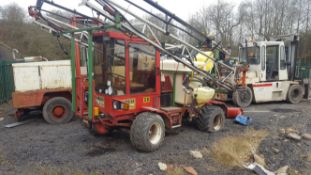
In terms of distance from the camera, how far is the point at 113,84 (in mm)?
4602

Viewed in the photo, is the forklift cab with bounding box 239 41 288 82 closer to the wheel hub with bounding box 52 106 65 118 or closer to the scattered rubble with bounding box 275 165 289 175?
the scattered rubble with bounding box 275 165 289 175

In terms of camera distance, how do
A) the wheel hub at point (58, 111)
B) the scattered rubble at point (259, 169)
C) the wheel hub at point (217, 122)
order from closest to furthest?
1. the scattered rubble at point (259, 169)
2. the wheel hub at point (217, 122)
3. the wheel hub at point (58, 111)

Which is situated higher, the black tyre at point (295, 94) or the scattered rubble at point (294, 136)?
the black tyre at point (295, 94)

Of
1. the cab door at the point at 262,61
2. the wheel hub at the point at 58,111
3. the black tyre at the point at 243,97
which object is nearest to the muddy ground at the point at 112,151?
the wheel hub at the point at 58,111

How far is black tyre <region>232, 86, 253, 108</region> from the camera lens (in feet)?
31.1

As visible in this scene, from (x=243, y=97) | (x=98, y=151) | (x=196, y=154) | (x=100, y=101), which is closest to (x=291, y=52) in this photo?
(x=243, y=97)

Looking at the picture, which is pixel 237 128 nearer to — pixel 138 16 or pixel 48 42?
pixel 138 16

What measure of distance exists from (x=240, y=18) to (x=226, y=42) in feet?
18.3

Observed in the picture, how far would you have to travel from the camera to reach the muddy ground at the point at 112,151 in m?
4.16

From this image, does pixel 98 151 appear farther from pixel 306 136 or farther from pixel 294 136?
pixel 306 136

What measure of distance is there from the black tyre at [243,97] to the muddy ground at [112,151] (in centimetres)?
256

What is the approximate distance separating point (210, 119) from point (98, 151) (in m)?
2.71

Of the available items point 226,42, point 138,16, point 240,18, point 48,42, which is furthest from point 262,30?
point 138,16

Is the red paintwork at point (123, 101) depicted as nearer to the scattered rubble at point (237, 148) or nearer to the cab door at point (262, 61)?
the scattered rubble at point (237, 148)
